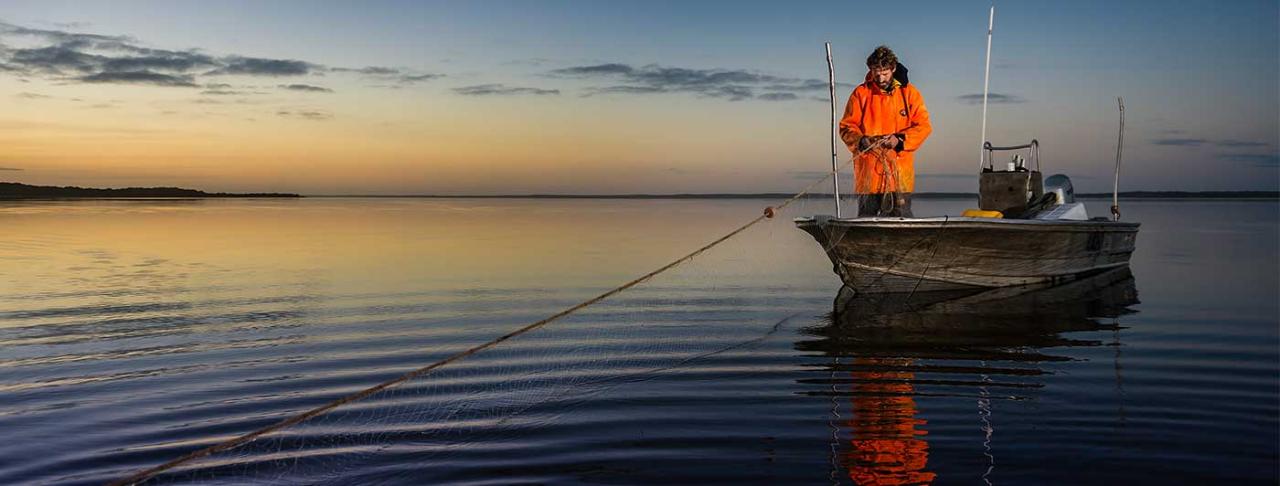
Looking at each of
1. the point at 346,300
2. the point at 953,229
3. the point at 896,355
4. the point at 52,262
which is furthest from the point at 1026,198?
the point at 52,262

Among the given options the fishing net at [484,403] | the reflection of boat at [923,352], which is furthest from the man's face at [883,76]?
the fishing net at [484,403]

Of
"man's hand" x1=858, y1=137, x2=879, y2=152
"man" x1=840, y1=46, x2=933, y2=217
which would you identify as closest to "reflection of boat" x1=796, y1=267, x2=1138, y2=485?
A: "man" x1=840, y1=46, x2=933, y2=217

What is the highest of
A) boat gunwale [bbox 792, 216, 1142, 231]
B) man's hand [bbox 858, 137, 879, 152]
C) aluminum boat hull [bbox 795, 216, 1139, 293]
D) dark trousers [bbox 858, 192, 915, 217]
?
man's hand [bbox 858, 137, 879, 152]

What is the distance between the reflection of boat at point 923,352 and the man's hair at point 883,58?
3.38 metres

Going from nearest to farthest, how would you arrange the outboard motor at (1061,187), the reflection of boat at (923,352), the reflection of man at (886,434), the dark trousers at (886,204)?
the reflection of man at (886,434), the reflection of boat at (923,352), the dark trousers at (886,204), the outboard motor at (1061,187)

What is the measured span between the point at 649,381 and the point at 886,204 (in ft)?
22.8

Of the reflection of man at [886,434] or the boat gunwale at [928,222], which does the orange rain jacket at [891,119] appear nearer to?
the boat gunwale at [928,222]

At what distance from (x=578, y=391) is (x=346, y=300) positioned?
334 inches

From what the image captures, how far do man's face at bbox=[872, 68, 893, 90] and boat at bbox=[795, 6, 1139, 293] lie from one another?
74 cm

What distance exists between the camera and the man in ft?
43.9

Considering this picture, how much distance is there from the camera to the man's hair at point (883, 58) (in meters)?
13.1

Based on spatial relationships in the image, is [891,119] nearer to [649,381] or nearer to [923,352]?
[923,352]

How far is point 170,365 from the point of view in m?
10.1

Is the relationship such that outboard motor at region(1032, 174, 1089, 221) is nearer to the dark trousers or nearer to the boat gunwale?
the boat gunwale
